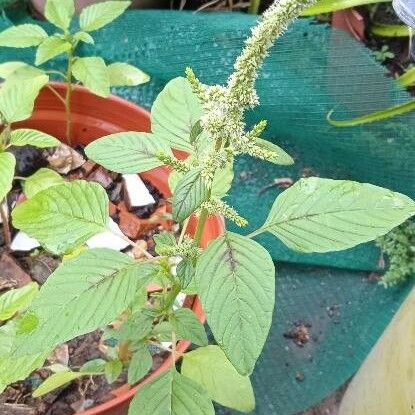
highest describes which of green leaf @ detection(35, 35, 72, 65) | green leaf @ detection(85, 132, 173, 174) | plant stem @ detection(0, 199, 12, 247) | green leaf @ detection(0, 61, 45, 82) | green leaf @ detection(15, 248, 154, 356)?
green leaf @ detection(85, 132, 173, 174)

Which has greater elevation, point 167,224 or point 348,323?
point 167,224

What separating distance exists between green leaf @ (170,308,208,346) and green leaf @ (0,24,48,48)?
0.53m

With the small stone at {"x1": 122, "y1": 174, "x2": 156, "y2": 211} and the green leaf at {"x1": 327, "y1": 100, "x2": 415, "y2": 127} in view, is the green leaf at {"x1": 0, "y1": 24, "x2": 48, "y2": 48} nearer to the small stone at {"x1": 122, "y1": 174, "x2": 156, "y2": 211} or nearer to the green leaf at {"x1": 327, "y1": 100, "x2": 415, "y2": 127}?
the small stone at {"x1": 122, "y1": 174, "x2": 156, "y2": 211}

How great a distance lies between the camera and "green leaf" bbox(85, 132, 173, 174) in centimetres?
71

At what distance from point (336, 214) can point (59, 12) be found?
690mm

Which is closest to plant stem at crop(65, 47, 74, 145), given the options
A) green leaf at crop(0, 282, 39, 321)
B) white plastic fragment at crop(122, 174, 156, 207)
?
white plastic fragment at crop(122, 174, 156, 207)

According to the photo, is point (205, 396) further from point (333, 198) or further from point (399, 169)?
point (399, 169)

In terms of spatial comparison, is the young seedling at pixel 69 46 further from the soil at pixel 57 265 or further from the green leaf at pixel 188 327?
the green leaf at pixel 188 327

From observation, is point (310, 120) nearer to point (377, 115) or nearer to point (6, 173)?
point (377, 115)

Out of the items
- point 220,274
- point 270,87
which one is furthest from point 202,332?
point 270,87

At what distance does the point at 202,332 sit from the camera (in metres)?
0.84

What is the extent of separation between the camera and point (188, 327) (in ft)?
2.74

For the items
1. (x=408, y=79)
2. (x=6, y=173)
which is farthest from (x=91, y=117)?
(x=408, y=79)

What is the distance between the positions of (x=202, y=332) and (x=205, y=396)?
9cm
